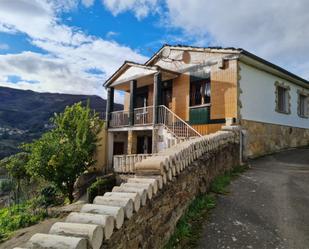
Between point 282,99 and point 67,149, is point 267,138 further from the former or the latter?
point 67,149

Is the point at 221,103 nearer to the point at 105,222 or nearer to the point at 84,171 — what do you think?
the point at 84,171

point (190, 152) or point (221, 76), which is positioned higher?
point (221, 76)

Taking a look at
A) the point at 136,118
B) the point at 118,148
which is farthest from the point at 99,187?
the point at 118,148

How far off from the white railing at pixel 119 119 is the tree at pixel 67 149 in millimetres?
1066

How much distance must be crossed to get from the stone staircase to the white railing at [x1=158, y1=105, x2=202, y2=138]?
8.34 meters

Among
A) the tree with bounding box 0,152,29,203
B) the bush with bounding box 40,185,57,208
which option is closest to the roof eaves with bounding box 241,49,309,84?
the bush with bounding box 40,185,57,208

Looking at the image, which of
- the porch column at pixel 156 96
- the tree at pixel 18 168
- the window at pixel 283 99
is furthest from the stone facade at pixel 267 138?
the tree at pixel 18 168

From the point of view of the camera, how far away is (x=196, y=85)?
51.9ft

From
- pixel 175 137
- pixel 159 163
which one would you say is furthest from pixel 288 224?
pixel 175 137

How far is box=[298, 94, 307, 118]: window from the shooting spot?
18.8 m

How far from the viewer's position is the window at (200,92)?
15109 millimetres

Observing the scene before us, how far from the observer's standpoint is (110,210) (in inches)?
123

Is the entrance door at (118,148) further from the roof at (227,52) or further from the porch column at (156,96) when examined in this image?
the porch column at (156,96)

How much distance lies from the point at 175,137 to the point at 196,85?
388cm
